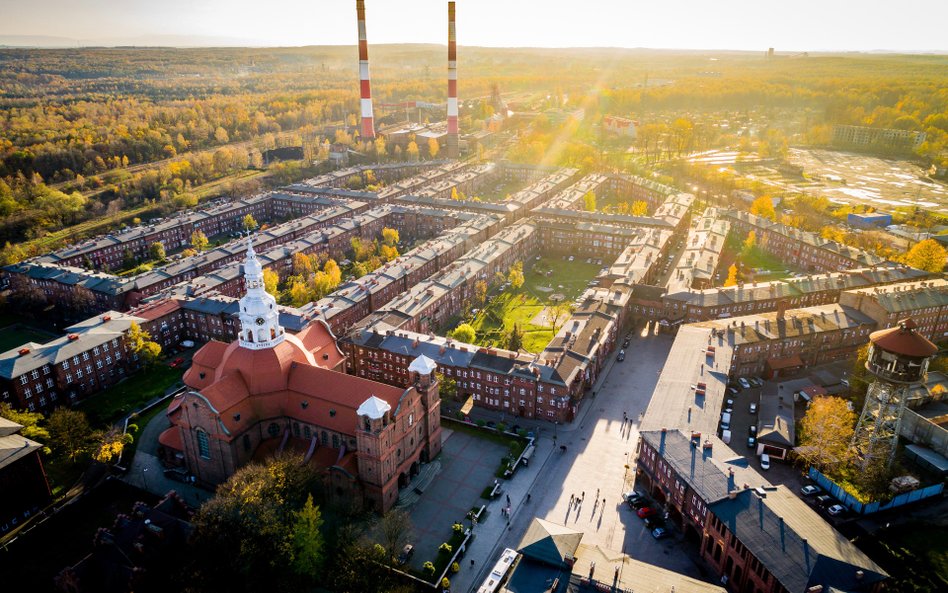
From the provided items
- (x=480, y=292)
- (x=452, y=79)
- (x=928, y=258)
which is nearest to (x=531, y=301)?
(x=480, y=292)

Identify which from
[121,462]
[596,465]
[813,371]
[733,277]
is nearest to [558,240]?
[733,277]

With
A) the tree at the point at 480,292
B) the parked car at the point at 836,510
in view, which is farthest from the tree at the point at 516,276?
the parked car at the point at 836,510

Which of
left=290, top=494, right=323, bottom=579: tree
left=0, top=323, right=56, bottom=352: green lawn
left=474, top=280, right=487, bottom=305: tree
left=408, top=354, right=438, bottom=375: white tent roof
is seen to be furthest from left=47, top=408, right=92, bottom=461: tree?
left=474, top=280, right=487, bottom=305: tree

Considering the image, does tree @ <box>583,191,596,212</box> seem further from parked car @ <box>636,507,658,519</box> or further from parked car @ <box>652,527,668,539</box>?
parked car @ <box>652,527,668,539</box>

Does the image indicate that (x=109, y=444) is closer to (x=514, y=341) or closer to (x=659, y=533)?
(x=514, y=341)

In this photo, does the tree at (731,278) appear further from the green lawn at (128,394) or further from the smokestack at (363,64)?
the smokestack at (363,64)

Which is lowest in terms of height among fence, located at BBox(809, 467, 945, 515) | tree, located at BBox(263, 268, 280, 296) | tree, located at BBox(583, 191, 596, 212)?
fence, located at BBox(809, 467, 945, 515)
